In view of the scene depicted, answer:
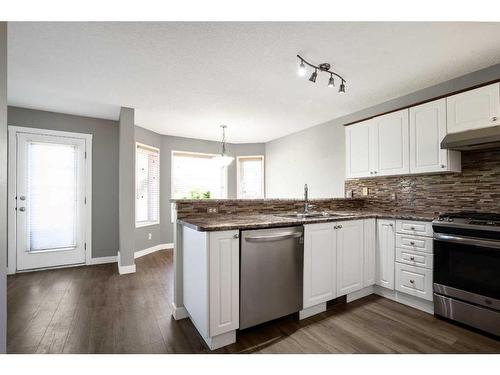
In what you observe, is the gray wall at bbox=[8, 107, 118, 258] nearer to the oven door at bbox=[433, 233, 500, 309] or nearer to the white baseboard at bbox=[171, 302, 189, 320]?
the white baseboard at bbox=[171, 302, 189, 320]

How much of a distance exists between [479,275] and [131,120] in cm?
438

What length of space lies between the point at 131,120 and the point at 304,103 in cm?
258

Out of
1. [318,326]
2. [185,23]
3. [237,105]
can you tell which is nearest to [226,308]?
[318,326]

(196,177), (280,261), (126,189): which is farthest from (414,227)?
(196,177)

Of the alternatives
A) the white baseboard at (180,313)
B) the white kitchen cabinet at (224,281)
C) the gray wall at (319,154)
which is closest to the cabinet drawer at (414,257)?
the gray wall at (319,154)

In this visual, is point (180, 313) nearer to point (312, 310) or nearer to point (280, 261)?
point (280, 261)

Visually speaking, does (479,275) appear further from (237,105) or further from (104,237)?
(104,237)

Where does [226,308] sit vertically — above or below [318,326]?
above

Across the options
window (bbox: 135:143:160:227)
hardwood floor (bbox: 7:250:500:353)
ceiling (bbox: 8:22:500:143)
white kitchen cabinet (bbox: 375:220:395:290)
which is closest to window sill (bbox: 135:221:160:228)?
window (bbox: 135:143:160:227)
